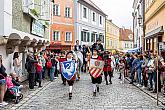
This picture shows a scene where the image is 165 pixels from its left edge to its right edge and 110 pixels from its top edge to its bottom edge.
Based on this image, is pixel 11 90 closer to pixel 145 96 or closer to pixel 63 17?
pixel 145 96

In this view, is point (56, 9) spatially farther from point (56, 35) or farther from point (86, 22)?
point (86, 22)

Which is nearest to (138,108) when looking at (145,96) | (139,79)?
(145,96)

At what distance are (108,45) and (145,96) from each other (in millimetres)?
55683

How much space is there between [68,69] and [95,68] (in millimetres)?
1244

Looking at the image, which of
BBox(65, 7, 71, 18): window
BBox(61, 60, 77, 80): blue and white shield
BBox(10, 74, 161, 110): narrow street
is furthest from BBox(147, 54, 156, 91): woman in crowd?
BBox(65, 7, 71, 18): window

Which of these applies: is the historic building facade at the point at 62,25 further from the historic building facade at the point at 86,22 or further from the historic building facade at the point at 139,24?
the historic building facade at the point at 139,24

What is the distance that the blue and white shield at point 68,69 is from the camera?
40.8 ft

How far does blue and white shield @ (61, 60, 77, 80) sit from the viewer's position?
1245 cm

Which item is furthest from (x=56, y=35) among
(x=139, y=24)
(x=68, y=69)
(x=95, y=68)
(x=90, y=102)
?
(x=90, y=102)

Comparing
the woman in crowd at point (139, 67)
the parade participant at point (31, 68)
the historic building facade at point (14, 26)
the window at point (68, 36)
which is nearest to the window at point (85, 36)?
the window at point (68, 36)

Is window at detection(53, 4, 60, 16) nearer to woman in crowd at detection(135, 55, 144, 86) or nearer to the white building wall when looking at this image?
the white building wall

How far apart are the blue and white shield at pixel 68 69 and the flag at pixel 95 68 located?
0.91 m

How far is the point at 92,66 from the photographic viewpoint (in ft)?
44.0

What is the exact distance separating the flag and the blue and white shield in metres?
0.91
